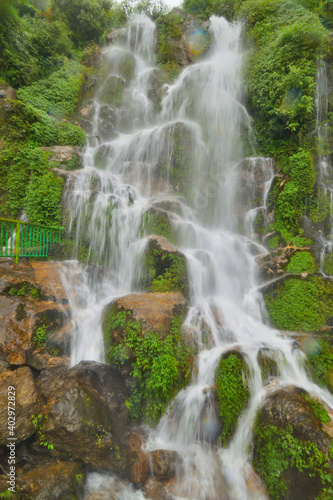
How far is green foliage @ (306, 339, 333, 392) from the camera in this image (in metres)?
4.98

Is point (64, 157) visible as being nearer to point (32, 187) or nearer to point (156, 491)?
point (32, 187)

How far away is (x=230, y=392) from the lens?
4613 millimetres

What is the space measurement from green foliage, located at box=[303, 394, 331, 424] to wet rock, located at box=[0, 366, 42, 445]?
460cm

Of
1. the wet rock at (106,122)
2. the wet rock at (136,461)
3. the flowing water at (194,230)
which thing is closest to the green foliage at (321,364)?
the flowing water at (194,230)

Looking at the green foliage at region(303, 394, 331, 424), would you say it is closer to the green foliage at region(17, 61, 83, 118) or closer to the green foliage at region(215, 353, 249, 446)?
the green foliage at region(215, 353, 249, 446)

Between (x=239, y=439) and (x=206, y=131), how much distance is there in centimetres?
1260

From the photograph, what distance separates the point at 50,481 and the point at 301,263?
7.92 m

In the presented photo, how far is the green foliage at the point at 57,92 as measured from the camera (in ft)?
41.5

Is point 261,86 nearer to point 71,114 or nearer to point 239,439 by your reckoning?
point 71,114

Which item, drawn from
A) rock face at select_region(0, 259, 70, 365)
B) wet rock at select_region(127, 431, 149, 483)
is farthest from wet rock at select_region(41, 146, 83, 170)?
wet rock at select_region(127, 431, 149, 483)

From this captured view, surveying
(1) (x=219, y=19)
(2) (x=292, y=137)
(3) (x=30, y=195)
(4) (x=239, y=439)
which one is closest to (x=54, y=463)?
(4) (x=239, y=439)

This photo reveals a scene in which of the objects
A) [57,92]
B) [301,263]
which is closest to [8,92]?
[57,92]

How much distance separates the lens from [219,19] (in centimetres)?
1767

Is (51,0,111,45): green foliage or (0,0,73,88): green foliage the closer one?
(0,0,73,88): green foliage
